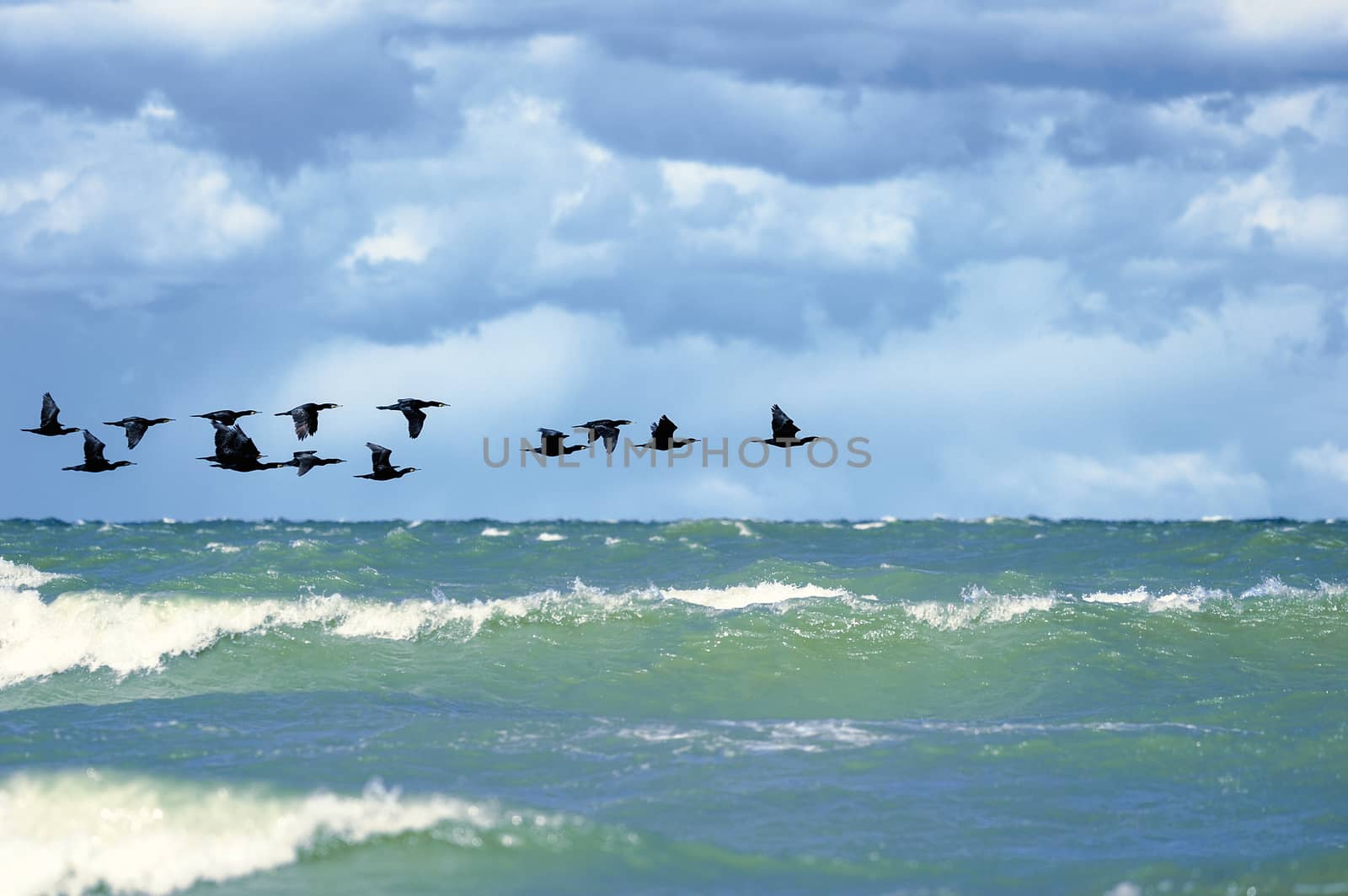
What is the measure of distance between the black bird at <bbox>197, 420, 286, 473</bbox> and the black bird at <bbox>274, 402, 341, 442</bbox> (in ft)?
3.38

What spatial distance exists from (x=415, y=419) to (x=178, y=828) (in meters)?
5.86

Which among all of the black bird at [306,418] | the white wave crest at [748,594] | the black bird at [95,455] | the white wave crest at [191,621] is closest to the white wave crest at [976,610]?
the white wave crest at [748,594]

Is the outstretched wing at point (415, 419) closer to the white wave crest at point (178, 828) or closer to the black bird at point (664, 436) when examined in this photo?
the black bird at point (664, 436)

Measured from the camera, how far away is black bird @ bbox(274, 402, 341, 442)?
14219mm

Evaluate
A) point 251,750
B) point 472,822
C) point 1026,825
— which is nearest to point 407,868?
point 472,822

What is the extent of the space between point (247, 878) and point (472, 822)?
4.46 feet

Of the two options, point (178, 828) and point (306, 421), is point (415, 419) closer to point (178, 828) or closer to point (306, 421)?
point (306, 421)

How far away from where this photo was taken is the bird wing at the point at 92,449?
1641 centimetres

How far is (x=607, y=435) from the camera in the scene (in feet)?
45.7

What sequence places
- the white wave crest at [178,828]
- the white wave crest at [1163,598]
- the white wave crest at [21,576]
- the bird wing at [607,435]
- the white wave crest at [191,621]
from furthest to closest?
the white wave crest at [21,576]
the white wave crest at [1163,598]
the white wave crest at [191,621]
the bird wing at [607,435]
the white wave crest at [178,828]

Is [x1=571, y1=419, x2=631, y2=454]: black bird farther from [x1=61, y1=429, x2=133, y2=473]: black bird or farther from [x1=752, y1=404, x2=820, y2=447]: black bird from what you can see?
[x1=61, y1=429, x2=133, y2=473]: black bird

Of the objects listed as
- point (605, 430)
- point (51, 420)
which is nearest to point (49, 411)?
point (51, 420)

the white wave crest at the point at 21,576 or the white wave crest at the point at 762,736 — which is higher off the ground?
the white wave crest at the point at 21,576

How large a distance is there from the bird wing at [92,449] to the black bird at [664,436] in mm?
6606
